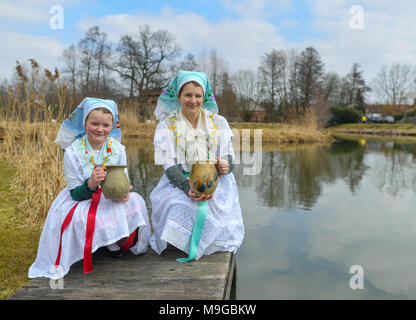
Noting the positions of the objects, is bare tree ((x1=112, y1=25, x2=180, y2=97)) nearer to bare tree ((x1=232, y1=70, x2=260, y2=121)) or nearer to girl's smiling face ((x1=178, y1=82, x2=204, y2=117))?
bare tree ((x1=232, y1=70, x2=260, y2=121))

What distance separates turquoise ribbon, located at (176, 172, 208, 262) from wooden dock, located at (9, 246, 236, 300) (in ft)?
0.18

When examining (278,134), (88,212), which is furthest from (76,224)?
(278,134)

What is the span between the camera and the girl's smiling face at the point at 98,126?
96.6 inches

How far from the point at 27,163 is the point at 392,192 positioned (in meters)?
6.95

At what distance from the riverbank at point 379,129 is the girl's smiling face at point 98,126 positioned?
2669 cm

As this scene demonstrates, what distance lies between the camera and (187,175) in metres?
2.82

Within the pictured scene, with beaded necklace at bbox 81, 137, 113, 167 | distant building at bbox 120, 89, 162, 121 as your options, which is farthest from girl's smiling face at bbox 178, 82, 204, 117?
distant building at bbox 120, 89, 162, 121

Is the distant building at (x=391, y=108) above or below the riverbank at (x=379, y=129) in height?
above

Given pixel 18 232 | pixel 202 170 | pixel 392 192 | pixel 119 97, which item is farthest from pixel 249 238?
pixel 119 97

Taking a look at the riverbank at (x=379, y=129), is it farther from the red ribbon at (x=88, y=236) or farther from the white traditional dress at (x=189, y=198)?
the red ribbon at (x=88, y=236)

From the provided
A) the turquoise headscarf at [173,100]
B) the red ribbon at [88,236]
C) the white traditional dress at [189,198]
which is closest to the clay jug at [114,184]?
the red ribbon at [88,236]

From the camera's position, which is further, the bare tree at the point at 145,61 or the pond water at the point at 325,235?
the bare tree at the point at 145,61

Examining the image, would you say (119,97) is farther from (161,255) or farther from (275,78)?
(161,255)
